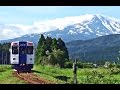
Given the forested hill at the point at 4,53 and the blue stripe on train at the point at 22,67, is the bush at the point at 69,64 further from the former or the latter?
the forested hill at the point at 4,53

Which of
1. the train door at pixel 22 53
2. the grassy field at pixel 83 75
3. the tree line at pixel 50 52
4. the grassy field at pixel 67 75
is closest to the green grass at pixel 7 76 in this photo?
the grassy field at pixel 67 75

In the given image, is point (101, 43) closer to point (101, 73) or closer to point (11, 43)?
point (101, 73)

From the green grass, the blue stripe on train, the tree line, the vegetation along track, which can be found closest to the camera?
the green grass

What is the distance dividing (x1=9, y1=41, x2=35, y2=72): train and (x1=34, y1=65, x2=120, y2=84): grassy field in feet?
0.83

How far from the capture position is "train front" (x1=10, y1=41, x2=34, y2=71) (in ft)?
66.5

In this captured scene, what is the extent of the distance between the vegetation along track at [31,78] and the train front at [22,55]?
128mm

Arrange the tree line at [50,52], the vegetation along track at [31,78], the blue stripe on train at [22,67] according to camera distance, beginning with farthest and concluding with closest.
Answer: the tree line at [50,52]
the blue stripe on train at [22,67]
the vegetation along track at [31,78]

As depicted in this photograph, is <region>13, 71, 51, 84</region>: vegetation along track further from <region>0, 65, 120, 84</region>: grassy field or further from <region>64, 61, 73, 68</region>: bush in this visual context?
<region>64, 61, 73, 68</region>: bush

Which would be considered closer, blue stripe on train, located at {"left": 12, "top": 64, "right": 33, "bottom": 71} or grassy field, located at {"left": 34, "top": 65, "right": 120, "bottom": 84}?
grassy field, located at {"left": 34, "top": 65, "right": 120, "bottom": 84}

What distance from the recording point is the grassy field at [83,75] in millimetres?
19844

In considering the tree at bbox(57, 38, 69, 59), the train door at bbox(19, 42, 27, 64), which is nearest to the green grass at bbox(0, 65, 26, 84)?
the train door at bbox(19, 42, 27, 64)

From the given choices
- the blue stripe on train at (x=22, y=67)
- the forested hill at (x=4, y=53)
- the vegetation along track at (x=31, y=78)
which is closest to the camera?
the vegetation along track at (x=31, y=78)
